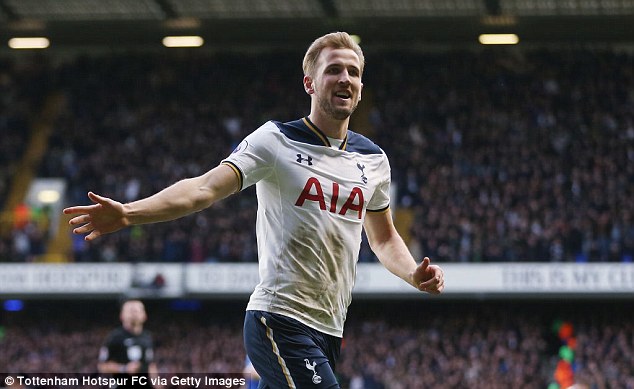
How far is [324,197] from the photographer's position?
4570 millimetres

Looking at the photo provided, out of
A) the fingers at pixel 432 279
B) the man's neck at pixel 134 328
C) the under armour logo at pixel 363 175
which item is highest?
the under armour logo at pixel 363 175

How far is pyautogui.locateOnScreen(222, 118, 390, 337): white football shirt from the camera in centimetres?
452

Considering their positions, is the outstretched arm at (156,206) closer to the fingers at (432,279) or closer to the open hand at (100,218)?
the open hand at (100,218)

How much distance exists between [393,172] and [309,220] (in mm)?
24078

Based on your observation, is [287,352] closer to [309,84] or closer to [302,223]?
[302,223]

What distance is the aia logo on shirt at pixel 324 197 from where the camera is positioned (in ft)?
14.9

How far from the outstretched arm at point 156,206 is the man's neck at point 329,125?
1.87ft

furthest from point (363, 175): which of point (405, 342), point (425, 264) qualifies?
point (405, 342)

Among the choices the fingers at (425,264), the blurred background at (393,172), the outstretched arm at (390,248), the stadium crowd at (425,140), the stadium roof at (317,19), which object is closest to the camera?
the fingers at (425,264)

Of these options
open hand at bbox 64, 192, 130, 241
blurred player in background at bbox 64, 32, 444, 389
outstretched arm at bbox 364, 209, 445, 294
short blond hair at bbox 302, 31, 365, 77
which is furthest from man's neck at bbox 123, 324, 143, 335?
open hand at bbox 64, 192, 130, 241

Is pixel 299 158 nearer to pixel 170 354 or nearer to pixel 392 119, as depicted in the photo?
pixel 170 354

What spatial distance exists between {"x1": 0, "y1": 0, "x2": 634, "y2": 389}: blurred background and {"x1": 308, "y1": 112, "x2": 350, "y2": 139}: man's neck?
18849mm

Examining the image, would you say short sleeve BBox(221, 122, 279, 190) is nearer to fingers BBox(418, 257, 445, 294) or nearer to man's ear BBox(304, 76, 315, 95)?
man's ear BBox(304, 76, 315, 95)

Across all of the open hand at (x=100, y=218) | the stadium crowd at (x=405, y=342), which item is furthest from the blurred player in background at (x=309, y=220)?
the stadium crowd at (x=405, y=342)
